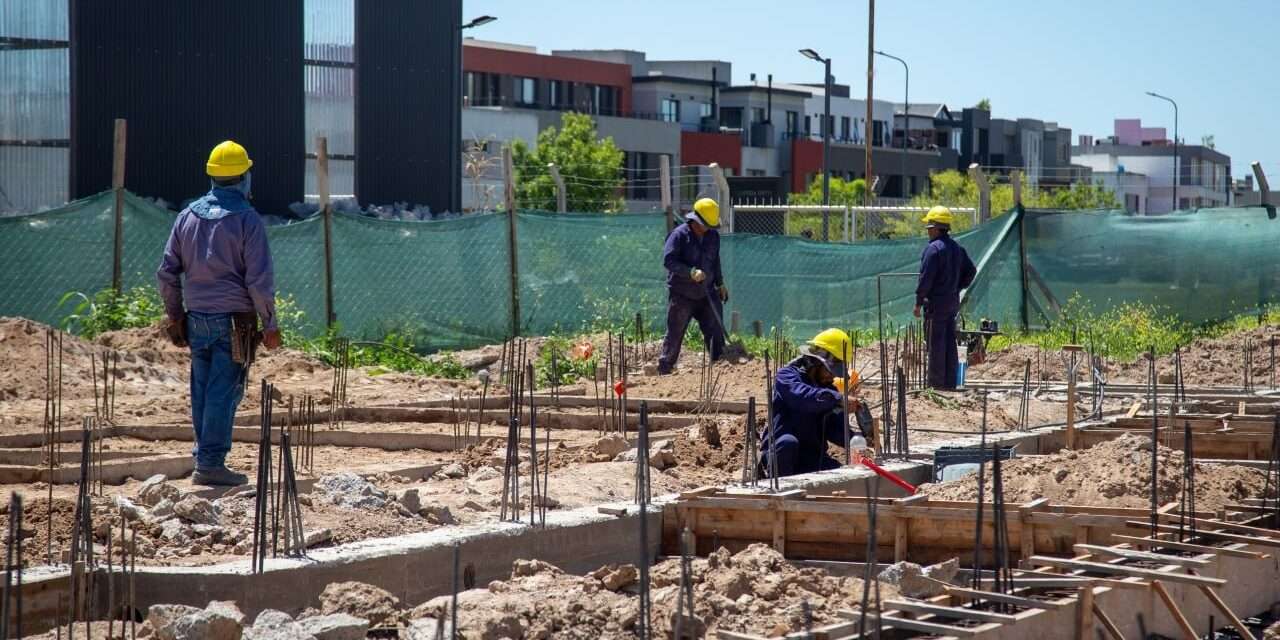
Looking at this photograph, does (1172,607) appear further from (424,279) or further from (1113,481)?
(424,279)

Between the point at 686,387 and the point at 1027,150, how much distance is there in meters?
73.5

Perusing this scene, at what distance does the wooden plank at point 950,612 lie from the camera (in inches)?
→ 214

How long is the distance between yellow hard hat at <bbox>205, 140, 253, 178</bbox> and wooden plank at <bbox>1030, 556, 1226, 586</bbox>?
4.36 m

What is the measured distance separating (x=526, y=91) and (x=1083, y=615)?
5223 centimetres

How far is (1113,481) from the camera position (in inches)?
321

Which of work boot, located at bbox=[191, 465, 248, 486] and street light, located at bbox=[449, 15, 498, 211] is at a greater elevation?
street light, located at bbox=[449, 15, 498, 211]

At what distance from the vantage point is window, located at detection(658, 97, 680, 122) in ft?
199

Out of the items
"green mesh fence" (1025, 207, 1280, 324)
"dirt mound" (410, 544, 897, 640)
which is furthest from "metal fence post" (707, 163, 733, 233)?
"dirt mound" (410, 544, 897, 640)

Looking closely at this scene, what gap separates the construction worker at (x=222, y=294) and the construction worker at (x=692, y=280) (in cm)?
686

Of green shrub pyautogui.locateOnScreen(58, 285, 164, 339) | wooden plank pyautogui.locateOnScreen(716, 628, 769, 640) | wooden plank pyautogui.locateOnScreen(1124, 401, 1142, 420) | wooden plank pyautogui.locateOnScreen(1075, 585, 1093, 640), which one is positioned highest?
green shrub pyautogui.locateOnScreen(58, 285, 164, 339)

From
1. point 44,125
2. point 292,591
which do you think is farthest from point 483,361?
point 292,591

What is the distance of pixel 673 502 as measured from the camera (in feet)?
25.4

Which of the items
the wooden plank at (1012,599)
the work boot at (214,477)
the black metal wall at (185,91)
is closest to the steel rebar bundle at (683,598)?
the wooden plank at (1012,599)

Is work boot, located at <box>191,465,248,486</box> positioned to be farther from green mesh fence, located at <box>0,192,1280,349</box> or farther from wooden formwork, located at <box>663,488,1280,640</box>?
green mesh fence, located at <box>0,192,1280,349</box>
